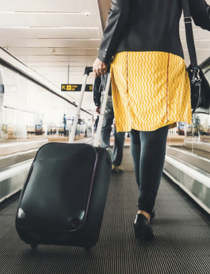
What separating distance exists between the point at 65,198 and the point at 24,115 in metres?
4.10

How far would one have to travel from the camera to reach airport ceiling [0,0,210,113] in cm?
714

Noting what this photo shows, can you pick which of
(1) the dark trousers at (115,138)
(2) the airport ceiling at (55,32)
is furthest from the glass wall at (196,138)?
(2) the airport ceiling at (55,32)

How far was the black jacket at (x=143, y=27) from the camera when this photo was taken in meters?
1.32

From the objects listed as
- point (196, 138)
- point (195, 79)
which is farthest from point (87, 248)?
point (196, 138)

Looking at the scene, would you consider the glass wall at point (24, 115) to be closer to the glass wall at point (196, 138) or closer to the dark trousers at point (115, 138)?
the dark trousers at point (115, 138)

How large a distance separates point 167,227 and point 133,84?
2.84 feet

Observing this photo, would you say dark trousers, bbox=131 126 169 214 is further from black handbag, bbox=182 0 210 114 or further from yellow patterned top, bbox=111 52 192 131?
black handbag, bbox=182 0 210 114

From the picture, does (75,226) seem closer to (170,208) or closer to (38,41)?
(170,208)

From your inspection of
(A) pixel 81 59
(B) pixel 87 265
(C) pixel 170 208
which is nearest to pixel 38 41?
(A) pixel 81 59

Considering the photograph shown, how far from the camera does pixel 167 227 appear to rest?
1.53 metres

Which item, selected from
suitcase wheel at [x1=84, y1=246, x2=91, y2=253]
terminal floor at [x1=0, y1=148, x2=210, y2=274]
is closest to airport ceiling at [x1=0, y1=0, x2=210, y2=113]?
terminal floor at [x1=0, y1=148, x2=210, y2=274]

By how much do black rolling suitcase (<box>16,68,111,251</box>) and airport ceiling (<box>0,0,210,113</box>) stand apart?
6569 millimetres

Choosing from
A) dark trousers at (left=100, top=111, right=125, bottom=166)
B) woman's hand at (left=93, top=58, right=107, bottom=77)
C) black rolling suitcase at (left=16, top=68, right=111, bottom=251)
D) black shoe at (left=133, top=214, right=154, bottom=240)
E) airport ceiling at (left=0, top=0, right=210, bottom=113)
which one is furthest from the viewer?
airport ceiling at (left=0, top=0, right=210, bottom=113)

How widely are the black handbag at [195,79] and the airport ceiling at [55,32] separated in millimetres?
6026
